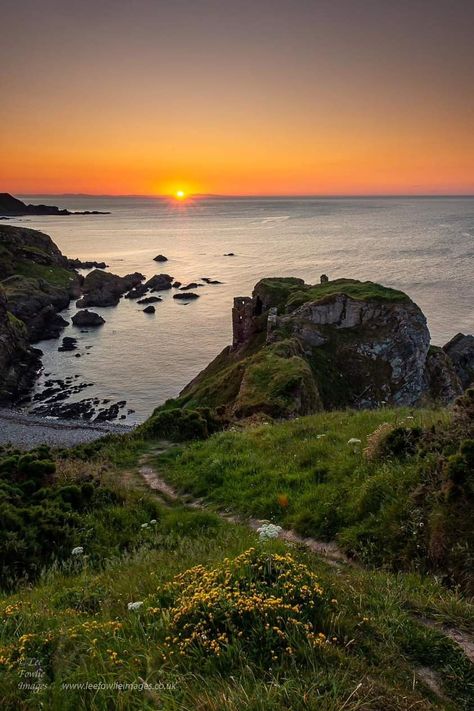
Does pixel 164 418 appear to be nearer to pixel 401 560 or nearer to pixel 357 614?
→ pixel 401 560

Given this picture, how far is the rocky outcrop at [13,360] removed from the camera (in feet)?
233

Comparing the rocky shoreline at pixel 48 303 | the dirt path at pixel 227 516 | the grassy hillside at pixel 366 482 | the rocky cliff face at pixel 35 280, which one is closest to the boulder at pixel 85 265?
the rocky shoreline at pixel 48 303

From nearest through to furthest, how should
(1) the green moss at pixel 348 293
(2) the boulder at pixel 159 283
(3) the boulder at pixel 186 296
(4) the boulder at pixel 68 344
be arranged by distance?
(1) the green moss at pixel 348 293 < (4) the boulder at pixel 68 344 < (3) the boulder at pixel 186 296 < (2) the boulder at pixel 159 283

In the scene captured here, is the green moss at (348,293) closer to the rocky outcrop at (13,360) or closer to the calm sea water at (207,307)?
the calm sea water at (207,307)

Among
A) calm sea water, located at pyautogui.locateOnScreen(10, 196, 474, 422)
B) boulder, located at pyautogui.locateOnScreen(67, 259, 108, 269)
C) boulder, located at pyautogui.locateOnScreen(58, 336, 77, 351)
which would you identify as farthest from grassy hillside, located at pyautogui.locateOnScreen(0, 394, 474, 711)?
boulder, located at pyautogui.locateOnScreen(67, 259, 108, 269)

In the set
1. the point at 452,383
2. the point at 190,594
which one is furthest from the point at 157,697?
the point at 452,383

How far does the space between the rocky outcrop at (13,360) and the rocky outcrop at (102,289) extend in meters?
32.0

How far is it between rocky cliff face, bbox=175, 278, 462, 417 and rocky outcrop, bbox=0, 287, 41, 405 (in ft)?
108

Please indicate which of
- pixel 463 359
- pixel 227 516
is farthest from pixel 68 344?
pixel 227 516

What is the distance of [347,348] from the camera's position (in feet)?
166

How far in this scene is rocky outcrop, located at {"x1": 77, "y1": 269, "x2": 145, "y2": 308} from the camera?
119 metres

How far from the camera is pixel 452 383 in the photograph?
57.7 m

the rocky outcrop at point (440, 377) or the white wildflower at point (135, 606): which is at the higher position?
the white wildflower at point (135, 606)

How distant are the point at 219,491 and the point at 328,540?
4.76 metres
